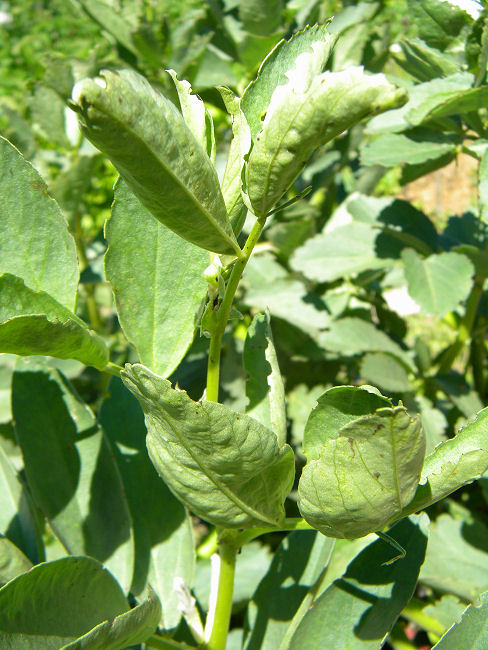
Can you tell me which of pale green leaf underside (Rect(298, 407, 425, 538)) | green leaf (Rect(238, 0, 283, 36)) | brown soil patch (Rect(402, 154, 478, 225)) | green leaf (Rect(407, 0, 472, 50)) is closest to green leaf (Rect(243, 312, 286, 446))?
pale green leaf underside (Rect(298, 407, 425, 538))

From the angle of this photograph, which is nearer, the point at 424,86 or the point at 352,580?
the point at 352,580

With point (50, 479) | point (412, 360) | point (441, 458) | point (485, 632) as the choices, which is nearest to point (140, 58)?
point (412, 360)

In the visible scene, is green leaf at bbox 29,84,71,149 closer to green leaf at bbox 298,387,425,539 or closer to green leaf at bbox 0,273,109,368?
green leaf at bbox 0,273,109,368

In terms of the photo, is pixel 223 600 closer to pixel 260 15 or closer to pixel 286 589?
pixel 286 589

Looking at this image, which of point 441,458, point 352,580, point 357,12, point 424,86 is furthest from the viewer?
point 357,12

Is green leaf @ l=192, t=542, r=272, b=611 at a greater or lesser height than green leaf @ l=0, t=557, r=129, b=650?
lesser

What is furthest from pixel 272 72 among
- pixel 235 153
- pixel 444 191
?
pixel 444 191

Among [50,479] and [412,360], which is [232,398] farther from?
[50,479]
